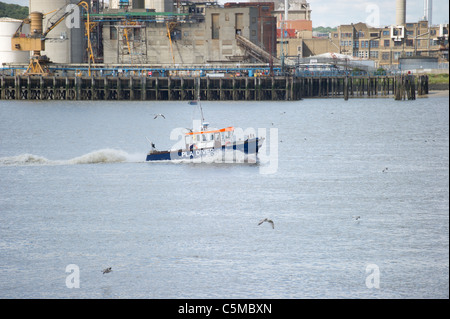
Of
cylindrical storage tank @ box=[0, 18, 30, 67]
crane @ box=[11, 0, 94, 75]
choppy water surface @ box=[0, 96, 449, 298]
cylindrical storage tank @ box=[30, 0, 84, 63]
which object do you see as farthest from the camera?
cylindrical storage tank @ box=[0, 18, 30, 67]

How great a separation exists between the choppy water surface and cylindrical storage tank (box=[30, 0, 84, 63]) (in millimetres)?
77722

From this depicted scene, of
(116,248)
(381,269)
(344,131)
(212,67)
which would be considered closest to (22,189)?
(116,248)

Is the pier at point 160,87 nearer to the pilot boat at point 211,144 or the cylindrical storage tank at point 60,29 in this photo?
the cylindrical storage tank at point 60,29

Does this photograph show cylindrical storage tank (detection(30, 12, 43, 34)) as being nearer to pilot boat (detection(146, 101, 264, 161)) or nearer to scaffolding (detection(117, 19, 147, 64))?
scaffolding (detection(117, 19, 147, 64))

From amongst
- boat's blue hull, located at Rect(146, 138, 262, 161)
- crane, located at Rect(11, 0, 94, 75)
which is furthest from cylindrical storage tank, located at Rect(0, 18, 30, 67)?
boat's blue hull, located at Rect(146, 138, 262, 161)

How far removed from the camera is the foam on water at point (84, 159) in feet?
202

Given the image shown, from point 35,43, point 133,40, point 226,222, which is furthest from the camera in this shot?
point 133,40

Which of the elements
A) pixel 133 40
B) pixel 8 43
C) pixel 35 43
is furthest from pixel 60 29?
pixel 133 40

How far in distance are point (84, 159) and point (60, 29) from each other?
9587 centimetres

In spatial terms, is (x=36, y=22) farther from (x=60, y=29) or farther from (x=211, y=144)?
(x=211, y=144)

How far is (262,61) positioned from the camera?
149 m

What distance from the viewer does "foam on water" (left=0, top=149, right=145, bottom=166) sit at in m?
61.7

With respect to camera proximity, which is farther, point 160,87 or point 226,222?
point 160,87

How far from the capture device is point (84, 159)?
6272 centimetres
